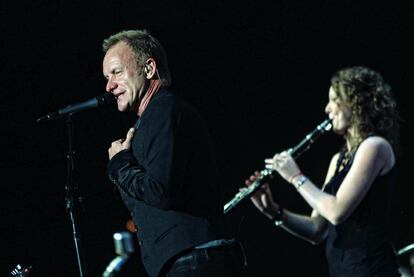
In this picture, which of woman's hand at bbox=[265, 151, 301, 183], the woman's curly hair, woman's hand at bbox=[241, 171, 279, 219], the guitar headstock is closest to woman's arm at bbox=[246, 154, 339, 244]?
woman's hand at bbox=[241, 171, 279, 219]

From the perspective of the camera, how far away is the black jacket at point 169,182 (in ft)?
7.47

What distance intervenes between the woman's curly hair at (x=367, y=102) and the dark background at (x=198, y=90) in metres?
1.69

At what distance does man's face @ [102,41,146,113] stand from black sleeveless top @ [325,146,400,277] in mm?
1043

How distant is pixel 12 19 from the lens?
16.1ft

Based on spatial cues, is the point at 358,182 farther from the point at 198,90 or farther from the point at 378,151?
the point at 198,90

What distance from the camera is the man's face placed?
2658 millimetres

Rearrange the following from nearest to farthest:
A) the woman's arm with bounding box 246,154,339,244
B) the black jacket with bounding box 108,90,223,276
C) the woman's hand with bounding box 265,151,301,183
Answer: the black jacket with bounding box 108,90,223,276, the woman's hand with bounding box 265,151,301,183, the woman's arm with bounding box 246,154,339,244

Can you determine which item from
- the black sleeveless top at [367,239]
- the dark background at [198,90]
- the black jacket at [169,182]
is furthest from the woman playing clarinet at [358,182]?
the dark background at [198,90]

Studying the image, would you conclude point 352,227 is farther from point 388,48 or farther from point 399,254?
point 388,48

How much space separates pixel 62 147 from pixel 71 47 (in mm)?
756

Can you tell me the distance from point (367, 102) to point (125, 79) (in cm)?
115

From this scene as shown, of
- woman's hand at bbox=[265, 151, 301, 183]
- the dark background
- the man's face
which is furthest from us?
the dark background

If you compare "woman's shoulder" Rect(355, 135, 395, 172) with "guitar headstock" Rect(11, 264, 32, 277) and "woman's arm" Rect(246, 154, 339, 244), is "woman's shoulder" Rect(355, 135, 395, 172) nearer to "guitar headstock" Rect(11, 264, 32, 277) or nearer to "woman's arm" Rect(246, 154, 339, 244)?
"woman's arm" Rect(246, 154, 339, 244)

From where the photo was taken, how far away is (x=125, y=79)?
2.66 metres
